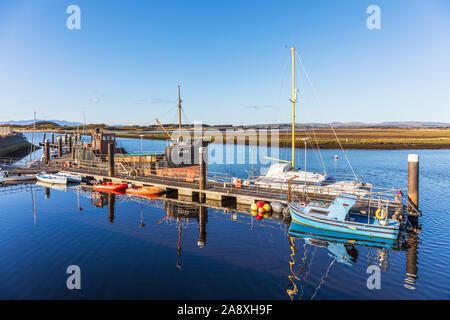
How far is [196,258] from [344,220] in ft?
34.6

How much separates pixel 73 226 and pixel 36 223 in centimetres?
357

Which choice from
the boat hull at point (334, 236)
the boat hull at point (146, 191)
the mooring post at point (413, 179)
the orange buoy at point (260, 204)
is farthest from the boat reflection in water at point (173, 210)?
the mooring post at point (413, 179)

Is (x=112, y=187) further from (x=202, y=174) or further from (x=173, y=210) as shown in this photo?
(x=202, y=174)

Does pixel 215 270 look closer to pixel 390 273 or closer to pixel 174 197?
pixel 390 273

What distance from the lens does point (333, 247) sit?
1817cm

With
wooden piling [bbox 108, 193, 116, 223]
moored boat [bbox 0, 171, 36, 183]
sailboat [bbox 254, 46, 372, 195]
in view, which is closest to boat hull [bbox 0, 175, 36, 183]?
moored boat [bbox 0, 171, 36, 183]

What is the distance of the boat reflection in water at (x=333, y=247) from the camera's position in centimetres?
1469

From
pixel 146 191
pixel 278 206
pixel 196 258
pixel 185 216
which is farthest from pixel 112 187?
pixel 196 258

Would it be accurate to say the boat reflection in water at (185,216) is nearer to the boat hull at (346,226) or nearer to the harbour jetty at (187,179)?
the harbour jetty at (187,179)

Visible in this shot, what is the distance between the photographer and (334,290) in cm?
1321

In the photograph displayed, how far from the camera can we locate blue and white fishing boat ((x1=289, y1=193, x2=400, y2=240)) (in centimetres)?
1850

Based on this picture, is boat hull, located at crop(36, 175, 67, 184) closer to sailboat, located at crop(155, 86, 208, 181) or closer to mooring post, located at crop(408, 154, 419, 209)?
sailboat, located at crop(155, 86, 208, 181)

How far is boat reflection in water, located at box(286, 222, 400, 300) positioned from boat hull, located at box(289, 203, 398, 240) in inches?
14.5
